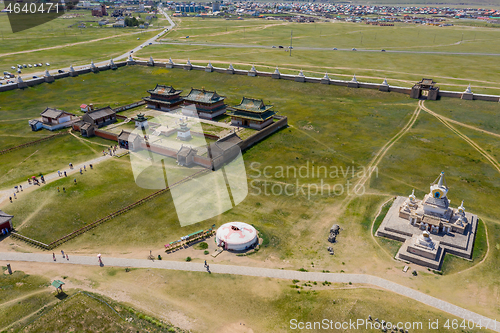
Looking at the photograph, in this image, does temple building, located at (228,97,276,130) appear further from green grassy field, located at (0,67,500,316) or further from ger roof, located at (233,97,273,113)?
green grassy field, located at (0,67,500,316)

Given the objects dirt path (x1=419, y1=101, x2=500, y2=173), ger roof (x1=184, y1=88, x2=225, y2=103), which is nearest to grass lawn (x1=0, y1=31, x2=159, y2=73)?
ger roof (x1=184, y1=88, x2=225, y2=103)

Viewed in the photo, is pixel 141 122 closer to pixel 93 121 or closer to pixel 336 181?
pixel 93 121

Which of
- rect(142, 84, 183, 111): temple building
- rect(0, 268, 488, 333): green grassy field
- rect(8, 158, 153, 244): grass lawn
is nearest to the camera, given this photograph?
rect(0, 268, 488, 333): green grassy field

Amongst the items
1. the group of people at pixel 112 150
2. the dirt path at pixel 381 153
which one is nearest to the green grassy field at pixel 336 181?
the dirt path at pixel 381 153

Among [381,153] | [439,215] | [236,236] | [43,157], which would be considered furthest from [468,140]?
[43,157]

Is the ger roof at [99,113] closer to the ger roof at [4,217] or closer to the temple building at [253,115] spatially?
the temple building at [253,115]

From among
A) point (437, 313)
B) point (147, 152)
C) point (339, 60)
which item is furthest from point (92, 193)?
point (339, 60)

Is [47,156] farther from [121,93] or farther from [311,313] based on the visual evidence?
[311,313]
